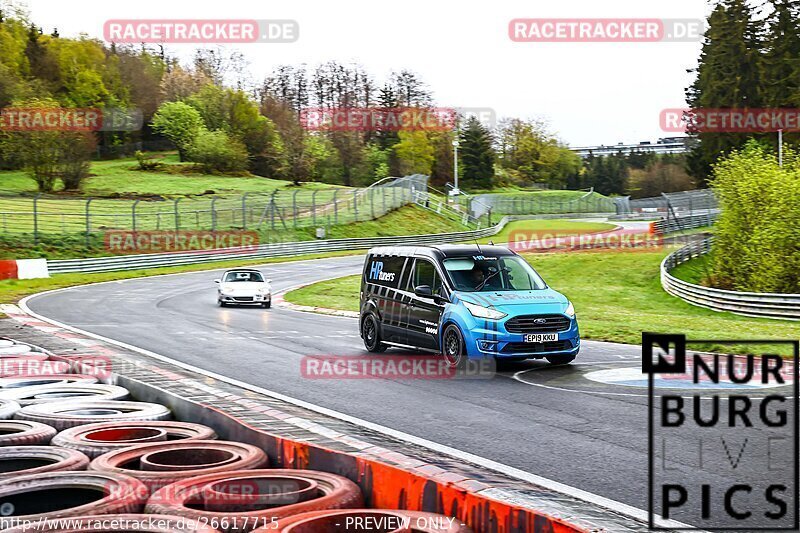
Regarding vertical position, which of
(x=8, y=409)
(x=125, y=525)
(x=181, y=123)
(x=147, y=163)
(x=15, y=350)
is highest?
(x=181, y=123)

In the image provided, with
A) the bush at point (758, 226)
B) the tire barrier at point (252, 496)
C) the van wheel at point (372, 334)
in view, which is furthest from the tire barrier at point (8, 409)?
the bush at point (758, 226)

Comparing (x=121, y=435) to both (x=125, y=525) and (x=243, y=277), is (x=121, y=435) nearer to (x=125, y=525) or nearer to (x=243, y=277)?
(x=125, y=525)

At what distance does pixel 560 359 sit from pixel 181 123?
97.6m

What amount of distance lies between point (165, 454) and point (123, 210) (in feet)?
214

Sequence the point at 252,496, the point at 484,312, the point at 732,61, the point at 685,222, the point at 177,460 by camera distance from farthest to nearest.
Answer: the point at 732,61, the point at 685,222, the point at 484,312, the point at 177,460, the point at 252,496

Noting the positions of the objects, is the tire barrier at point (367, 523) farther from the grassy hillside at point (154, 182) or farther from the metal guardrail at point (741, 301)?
the grassy hillside at point (154, 182)

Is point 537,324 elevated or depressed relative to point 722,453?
elevated

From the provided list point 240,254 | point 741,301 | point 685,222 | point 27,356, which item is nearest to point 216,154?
point 240,254

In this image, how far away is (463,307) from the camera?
47.1 feet

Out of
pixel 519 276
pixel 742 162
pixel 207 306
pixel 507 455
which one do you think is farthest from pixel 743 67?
pixel 507 455

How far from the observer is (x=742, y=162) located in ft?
114

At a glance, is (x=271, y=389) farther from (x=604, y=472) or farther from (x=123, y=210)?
(x=123, y=210)

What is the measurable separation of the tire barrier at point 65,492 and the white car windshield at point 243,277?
1050 inches

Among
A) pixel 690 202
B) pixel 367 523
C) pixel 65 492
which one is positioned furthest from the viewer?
pixel 690 202
